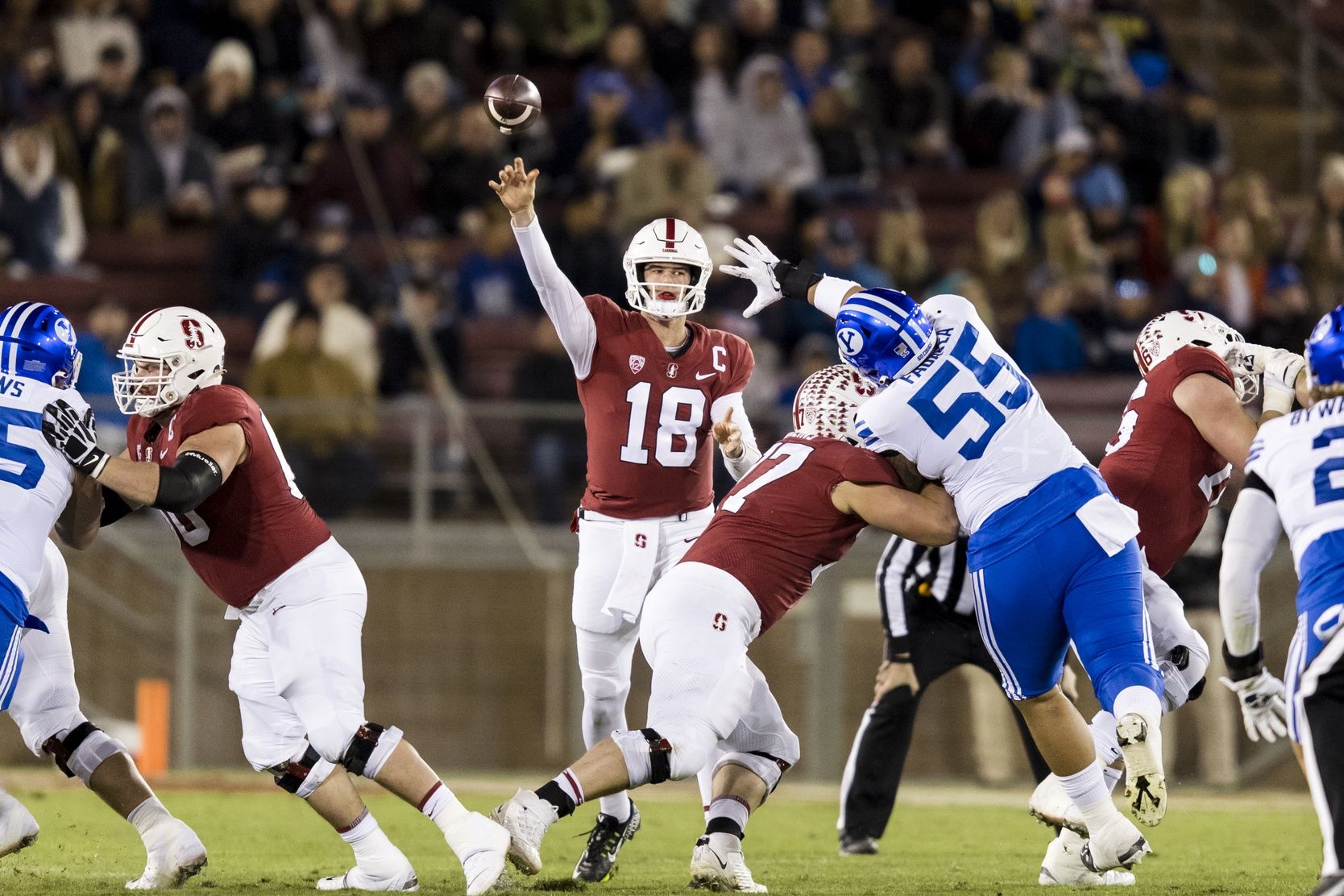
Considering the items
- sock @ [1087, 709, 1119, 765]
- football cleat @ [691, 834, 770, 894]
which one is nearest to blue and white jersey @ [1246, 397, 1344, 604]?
sock @ [1087, 709, 1119, 765]

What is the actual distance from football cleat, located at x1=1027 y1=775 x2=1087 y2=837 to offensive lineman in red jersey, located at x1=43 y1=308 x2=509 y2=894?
2.16m

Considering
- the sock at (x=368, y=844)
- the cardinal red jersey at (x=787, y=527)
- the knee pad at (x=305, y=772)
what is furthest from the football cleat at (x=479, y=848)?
the cardinal red jersey at (x=787, y=527)

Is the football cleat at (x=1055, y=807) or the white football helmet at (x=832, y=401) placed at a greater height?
the white football helmet at (x=832, y=401)

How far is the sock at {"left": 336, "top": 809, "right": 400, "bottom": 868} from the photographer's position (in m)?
6.83

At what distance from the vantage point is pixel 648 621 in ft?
22.1

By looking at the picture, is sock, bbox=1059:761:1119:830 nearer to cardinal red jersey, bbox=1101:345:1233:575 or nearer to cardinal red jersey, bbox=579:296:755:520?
cardinal red jersey, bbox=1101:345:1233:575

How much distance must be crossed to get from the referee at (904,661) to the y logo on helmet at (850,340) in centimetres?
203

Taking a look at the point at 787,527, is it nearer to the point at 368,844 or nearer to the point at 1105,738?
the point at 1105,738

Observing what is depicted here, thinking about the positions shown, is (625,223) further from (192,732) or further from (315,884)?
(315,884)

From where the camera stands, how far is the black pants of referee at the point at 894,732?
28.6ft

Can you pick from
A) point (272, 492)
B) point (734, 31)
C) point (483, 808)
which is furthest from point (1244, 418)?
point (734, 31)

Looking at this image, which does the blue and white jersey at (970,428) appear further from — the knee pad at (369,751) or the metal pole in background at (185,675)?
the metal pole in background at (185,675)

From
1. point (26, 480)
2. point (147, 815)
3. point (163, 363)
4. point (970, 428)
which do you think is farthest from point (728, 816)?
point (26, 480)

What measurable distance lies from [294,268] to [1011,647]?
8.77 meters
